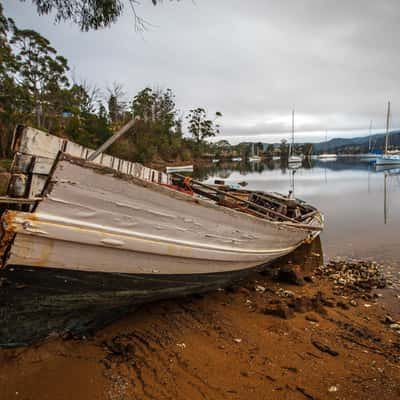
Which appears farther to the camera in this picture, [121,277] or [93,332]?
[93,332]

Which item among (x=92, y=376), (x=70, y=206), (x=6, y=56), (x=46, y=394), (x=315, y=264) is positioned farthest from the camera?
(x=6, y=56)

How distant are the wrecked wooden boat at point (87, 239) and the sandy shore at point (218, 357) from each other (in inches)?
10.2

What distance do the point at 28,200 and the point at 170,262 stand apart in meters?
1.19

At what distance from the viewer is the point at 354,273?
4.61m

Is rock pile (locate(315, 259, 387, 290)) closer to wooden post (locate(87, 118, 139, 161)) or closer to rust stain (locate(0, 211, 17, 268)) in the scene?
wooden post (locate(87, 118, 139, 161))

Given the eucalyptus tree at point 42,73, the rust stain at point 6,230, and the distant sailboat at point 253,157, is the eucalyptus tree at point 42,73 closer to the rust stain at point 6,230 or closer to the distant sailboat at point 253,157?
the rust stain at point 6,230

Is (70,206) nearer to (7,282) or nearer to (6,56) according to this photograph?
(7,282)

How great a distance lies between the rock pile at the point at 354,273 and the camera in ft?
13.5

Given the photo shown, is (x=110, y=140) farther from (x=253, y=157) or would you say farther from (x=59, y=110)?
(x=253, y=157)

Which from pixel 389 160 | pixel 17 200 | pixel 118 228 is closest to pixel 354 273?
pixel 118 228

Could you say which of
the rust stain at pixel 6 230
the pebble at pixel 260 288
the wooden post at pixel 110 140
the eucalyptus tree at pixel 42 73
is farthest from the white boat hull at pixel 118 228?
the eucalyptus tree at pixel 42 73

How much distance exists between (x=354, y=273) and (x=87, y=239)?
4546 mm

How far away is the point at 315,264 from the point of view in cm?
523

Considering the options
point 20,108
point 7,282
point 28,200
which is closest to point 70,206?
point 28,200
